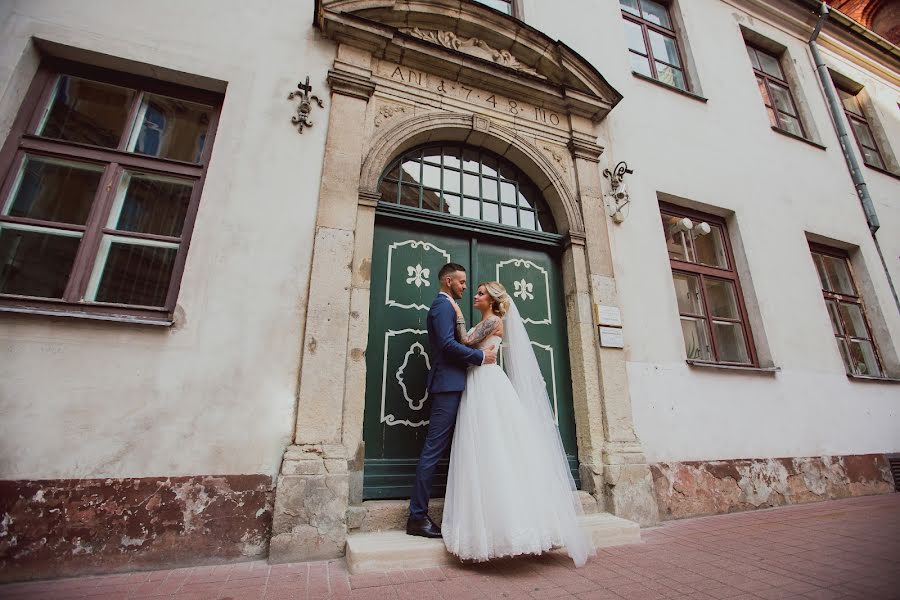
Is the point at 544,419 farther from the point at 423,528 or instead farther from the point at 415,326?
the point at 415,326

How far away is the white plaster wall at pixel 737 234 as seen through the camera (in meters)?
4.07

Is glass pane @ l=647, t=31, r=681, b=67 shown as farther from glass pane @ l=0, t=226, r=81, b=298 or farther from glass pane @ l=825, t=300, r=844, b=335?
glass pane @ l=0, t=226, r=81, b=298

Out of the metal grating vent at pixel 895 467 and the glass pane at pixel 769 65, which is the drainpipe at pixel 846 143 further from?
the metal grating vent at pixel 895 467

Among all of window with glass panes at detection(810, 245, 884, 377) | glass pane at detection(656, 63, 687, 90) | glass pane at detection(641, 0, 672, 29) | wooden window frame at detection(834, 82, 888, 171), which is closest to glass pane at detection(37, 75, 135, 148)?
glass pane at detection(656, 63, 687, 90)

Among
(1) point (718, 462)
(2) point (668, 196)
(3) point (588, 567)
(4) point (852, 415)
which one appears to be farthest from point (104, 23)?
(4) point (852, 415)

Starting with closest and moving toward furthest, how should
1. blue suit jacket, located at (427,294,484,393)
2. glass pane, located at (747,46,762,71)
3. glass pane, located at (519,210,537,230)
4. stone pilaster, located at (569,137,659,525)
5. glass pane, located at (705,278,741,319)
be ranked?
blue suit jacket, located at (427,294,484,393) → stone pilaster, located at (569,137,659,525) → glass pane, located at (519,210,537,230) → glass pane, located at (705,278,741,319) → glass pane, located at (747,46,762,71)

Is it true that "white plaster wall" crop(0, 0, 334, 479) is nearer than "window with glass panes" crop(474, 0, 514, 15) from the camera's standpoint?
Yes

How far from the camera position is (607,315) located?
3963 mm

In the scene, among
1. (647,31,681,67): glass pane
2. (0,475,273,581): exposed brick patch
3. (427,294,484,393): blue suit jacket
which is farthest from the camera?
(647,31,681,67): glass pane

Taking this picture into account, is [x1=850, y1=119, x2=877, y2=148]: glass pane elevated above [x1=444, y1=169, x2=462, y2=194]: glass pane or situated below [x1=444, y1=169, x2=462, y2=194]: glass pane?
above

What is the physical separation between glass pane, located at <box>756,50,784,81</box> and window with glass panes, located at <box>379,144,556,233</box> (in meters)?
5.76

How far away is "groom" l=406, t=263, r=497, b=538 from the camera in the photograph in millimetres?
2674

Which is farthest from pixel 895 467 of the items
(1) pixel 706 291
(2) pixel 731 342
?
(1) pixel 706 291

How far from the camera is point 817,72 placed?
7.20m
